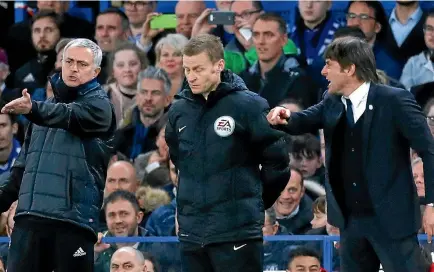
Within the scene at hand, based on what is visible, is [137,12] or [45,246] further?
[137,12]

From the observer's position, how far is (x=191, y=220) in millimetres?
6371

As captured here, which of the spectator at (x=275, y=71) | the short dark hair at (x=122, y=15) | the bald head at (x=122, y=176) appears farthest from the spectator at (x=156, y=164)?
the short dark hair at (x=122, y=15)

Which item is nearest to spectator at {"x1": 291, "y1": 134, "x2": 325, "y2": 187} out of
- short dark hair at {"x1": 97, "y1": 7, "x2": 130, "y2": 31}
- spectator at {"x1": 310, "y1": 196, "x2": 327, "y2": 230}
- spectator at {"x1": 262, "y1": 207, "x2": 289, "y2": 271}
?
spectator at {"x1": 310, "y1": 196, "x2": 327, "y2": 230}

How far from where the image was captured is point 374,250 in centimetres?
639

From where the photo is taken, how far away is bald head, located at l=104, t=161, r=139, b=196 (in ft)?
33.1

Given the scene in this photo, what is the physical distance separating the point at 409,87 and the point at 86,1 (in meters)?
3.77

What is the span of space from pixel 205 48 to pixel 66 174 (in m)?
1.02

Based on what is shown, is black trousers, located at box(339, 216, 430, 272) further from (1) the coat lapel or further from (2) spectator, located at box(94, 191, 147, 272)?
(2) spectator, located at box(94, 191, 147, 272)

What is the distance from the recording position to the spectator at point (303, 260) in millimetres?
7910

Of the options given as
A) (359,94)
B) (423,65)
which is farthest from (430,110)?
(359,94)

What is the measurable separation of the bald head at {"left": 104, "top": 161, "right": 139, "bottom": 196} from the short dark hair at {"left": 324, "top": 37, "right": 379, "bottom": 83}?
13.1ft

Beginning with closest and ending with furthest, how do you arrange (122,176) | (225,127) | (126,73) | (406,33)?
(225,127) < (122,176) < (406,33) < (126,73)

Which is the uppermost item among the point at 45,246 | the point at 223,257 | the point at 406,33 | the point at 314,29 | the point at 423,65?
the point at 314,29

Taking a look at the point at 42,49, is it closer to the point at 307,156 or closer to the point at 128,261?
the point at 307,156
